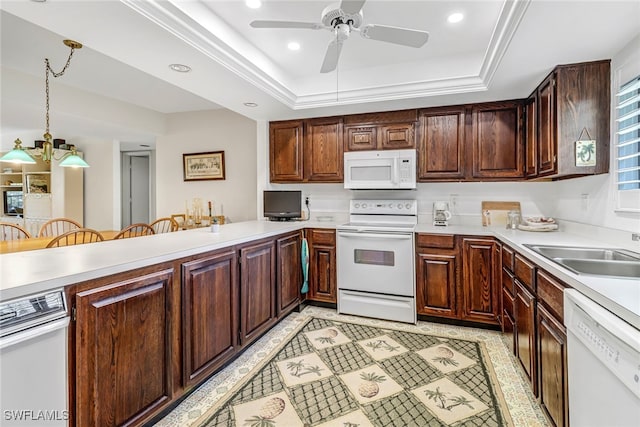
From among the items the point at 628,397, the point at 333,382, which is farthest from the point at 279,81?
the point at 628,397

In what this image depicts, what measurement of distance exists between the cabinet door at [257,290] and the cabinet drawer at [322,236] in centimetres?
70

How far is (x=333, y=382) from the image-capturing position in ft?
6.79

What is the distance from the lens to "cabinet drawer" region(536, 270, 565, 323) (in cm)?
142

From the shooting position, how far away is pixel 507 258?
7.87ft

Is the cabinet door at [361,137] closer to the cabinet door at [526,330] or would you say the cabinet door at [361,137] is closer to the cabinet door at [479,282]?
the cabinet door at [479,282]

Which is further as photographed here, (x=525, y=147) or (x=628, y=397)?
(x=525, y=147)

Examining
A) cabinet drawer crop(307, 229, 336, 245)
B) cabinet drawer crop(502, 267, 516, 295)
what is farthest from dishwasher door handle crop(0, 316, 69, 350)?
cabinet drawer crop(502, 267, 516, 295)

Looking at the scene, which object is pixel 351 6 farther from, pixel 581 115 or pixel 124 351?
pixel 124 351

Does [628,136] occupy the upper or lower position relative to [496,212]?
upper

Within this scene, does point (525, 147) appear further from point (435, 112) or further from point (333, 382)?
point (333, 382)

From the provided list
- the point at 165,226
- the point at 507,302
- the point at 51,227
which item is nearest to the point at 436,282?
the point at 507,302

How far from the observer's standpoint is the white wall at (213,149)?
4480 millimetres

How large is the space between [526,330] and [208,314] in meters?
1.99

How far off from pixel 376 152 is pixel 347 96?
0.66m
